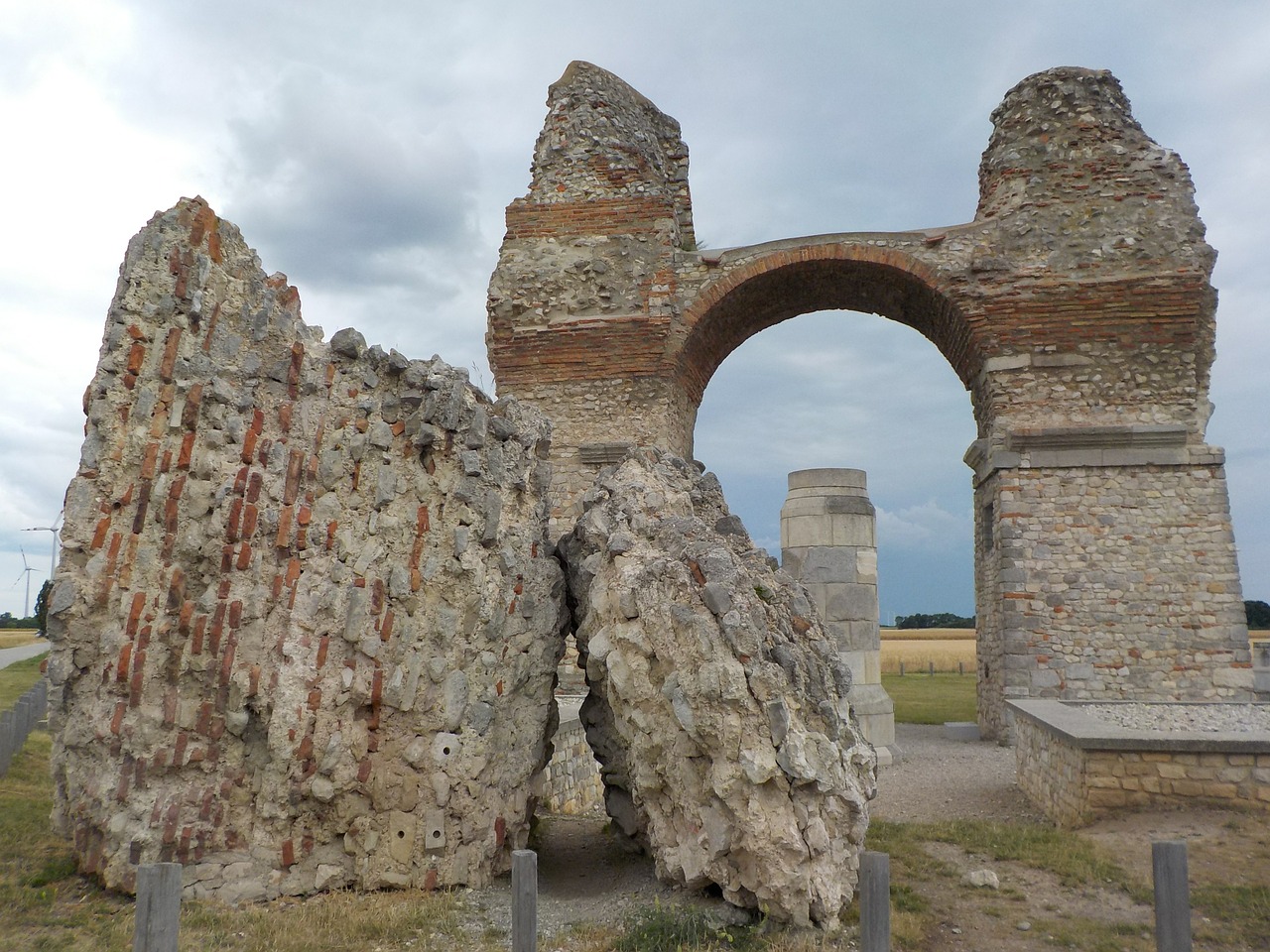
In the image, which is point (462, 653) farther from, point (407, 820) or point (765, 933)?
point (765, 933)

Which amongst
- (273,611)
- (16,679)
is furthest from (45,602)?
(16,679)

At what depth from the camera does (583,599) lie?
5.40 m

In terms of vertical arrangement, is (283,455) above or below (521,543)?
above

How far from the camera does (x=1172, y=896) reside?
3715mm

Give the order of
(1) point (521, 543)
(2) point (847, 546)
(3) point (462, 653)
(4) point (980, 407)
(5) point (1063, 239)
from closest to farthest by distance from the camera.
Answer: (3) point (462, 653), (1) point (521, 543), (2) point (847, 546), (5) point (1063, 239), (4) point (980, 407)

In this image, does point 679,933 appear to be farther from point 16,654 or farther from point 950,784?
point 16,654

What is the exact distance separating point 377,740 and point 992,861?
13.7ft

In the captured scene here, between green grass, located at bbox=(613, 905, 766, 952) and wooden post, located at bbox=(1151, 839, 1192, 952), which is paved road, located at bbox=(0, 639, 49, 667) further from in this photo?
wooden post, located at bbox=(1151, 839, 1192, 952)

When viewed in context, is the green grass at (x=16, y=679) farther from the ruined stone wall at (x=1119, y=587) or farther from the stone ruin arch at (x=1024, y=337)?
the ruined stone wall at (x=1119, y=587)

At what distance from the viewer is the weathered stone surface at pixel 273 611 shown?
4.58 meters

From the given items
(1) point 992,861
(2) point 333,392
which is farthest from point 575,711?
(2) point 333,392

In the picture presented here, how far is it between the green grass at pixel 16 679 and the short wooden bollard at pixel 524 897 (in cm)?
1020

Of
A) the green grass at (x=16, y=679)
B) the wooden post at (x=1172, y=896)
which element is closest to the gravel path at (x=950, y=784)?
the wooden post at (x=1172, y=896)

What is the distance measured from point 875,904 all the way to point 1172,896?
1256 mm
